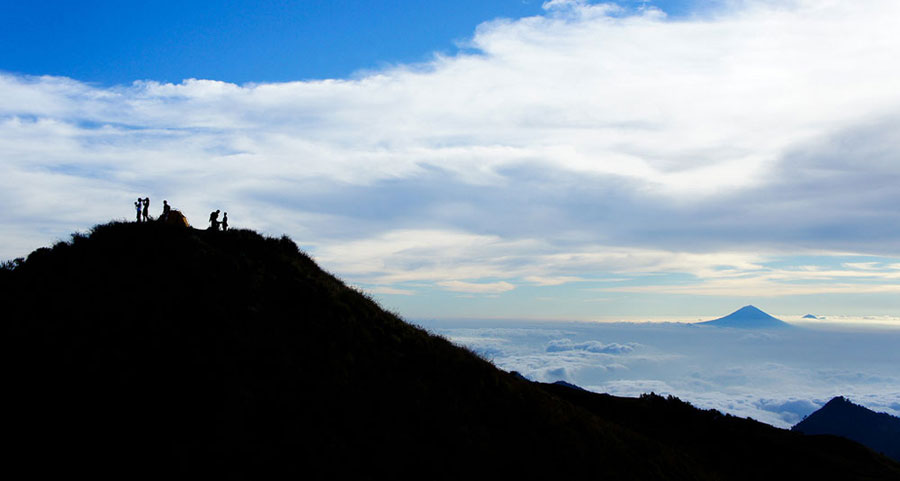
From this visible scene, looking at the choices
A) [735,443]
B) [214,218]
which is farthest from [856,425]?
[214,218]

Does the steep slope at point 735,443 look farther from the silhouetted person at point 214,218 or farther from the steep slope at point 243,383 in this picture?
the silhouetted person at point 214,218

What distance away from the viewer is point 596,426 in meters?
27.3

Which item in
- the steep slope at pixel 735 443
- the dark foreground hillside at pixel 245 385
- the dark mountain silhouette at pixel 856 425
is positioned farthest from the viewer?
the dark mountain silhouette at pixel 856 425

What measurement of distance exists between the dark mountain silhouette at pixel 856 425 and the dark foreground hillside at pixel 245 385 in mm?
101693

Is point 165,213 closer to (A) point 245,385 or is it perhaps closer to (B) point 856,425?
(A) point 245,385

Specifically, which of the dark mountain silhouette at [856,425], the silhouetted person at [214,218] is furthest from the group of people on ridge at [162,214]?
the dark mountain silhouette at [856,425]

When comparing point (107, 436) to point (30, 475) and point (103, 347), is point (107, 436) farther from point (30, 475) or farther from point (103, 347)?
point (103, 347)

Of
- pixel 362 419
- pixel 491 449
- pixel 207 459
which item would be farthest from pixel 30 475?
pixel 491 449

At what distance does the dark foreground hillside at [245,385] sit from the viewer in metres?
16.8

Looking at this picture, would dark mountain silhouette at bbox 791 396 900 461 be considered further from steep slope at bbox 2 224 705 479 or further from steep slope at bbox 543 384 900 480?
steep slope at bbox 2 224 705 479

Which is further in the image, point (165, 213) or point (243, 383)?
point (165, 213)

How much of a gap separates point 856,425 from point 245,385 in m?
139

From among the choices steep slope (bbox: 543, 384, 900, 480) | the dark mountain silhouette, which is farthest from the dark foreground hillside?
the dark mountain silhouette

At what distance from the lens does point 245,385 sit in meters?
19.8
